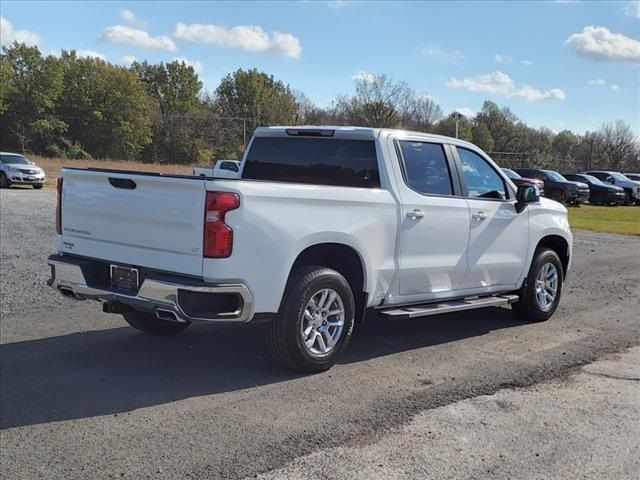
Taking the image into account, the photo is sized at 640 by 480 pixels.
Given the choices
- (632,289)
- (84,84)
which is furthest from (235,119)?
(632,289)

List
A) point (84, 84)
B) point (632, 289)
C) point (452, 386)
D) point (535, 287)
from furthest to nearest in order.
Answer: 1. point (84, 84)
2. point (632, 289)
3. point (535, 287)
4. point (452, 386)

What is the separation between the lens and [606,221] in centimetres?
2502

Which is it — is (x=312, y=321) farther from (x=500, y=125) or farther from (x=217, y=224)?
(x=500, y=125)

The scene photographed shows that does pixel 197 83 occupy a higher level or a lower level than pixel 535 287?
higher

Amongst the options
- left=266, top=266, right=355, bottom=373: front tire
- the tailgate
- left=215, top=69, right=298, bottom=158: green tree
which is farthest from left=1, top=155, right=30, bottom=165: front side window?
left=215, top=69, right=298, bottom=158: green tree

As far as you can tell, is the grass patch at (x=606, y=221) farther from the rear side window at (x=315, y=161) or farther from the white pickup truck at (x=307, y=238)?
the rear side window at (x=315, y=161)

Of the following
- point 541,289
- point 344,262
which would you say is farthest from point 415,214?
point 541,289

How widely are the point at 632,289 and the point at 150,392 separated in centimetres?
778

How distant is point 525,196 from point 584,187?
29051 mm

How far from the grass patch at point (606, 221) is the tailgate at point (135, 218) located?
59.5 ft

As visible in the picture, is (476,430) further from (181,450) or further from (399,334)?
(399,334)

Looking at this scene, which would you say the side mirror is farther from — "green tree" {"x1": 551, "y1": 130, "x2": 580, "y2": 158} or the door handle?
"green tree" {"x1": 551, "y1": 130, "x2": 580, "y2": 158}

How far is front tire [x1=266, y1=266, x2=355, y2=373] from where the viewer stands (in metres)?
5.05

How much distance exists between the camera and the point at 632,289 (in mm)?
9867
